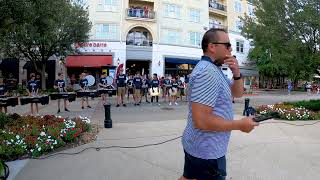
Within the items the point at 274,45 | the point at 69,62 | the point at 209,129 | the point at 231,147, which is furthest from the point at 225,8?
the point at 209,129

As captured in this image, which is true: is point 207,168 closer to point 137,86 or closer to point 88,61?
point 137,86

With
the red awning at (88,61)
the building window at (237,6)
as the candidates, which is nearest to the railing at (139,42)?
the red awning at (88,61)

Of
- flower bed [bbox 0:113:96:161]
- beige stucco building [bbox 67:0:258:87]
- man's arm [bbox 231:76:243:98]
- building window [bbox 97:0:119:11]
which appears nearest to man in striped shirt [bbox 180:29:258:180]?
man's arm [bbox 231:76:243:98]

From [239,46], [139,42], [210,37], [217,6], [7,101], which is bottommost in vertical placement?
[7,101]

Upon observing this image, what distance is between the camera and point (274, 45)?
20016 millimetres

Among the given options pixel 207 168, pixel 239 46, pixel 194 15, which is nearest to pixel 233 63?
pixel 207 168

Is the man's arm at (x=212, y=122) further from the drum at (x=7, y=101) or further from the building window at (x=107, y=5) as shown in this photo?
the building window at (x=107, y=5)

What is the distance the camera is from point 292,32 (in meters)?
19.3

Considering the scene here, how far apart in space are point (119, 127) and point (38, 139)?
4.06 meters

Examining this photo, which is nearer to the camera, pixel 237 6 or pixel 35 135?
pixel 35 135

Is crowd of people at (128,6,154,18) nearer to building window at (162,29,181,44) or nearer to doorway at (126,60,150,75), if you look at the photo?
building window at (162,29,181,44)

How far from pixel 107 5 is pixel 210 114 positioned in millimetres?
39603

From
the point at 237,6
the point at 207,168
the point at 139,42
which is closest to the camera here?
the point at 207,168

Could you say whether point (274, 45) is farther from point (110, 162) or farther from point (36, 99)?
point (110, 162)
